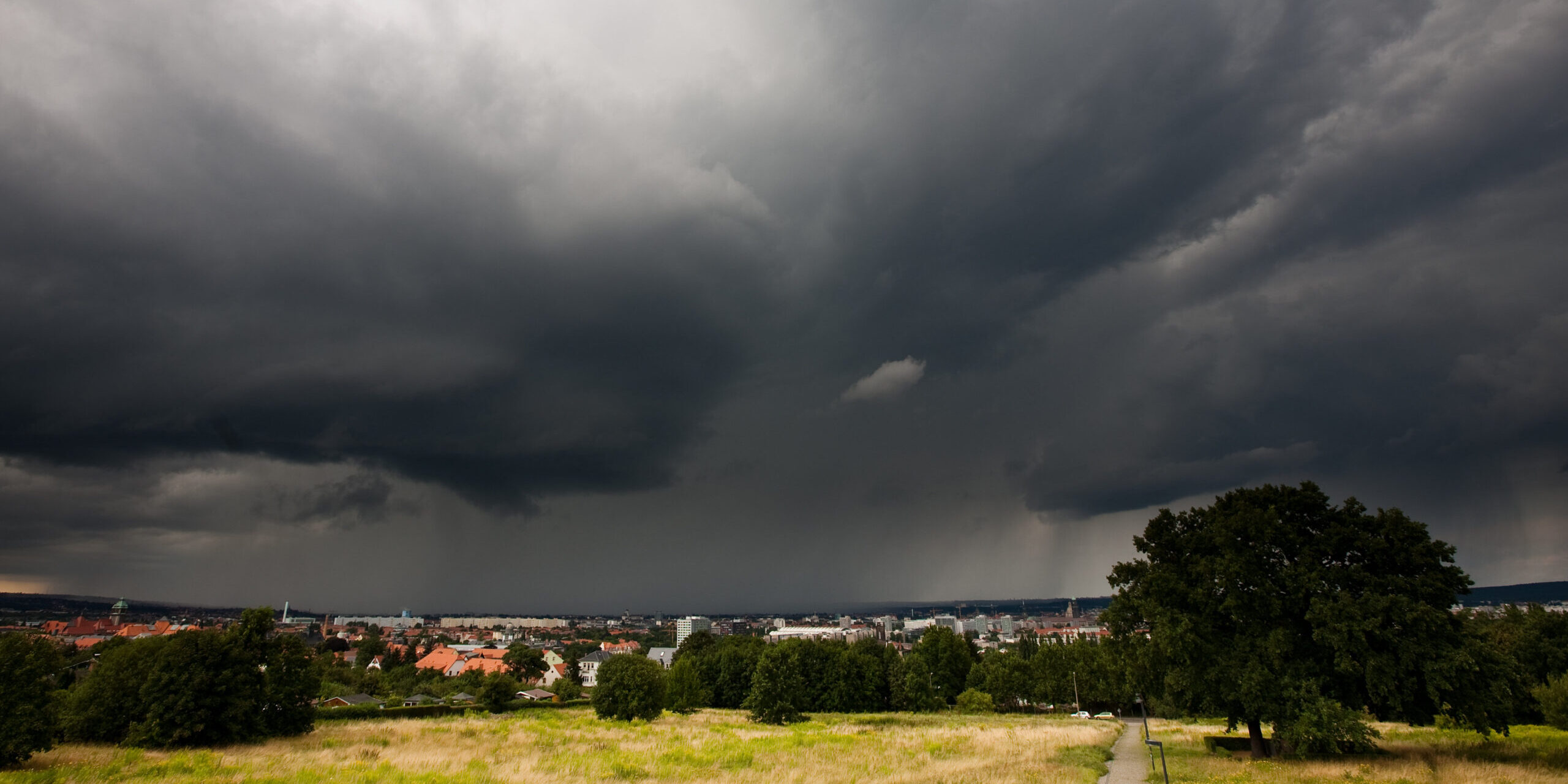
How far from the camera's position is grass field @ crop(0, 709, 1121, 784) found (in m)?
26.5

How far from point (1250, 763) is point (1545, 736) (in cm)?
2262

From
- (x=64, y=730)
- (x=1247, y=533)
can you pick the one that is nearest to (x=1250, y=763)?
(x=1247, y=533)

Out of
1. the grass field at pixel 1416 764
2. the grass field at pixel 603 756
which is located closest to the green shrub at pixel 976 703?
the grass field at pixel 603 756

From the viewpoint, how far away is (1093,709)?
86.8 meters

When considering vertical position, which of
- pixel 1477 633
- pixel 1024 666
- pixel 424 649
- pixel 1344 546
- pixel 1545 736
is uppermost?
pixel 1344 546

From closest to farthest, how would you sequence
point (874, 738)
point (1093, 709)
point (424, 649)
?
point (874, 738)
point (1093, 709)
point (424, 649)

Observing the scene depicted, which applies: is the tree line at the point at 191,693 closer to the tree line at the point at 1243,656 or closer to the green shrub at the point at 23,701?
the tree line at the point at 1243,656

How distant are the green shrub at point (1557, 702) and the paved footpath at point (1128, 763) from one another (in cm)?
2305

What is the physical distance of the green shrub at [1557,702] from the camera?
1555 inches

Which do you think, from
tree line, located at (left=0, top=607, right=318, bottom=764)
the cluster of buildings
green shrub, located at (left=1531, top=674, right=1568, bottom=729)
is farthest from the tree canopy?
the cluster of buildings

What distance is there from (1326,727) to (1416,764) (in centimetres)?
351

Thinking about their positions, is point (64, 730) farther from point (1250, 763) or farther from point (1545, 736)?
point (1545, 736)

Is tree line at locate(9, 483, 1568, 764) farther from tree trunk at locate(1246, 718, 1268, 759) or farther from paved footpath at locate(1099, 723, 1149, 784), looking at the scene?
paved footpath at locate(1099, 723, 1149, 784)

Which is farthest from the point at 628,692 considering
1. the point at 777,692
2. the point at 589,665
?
the point at 589,665
